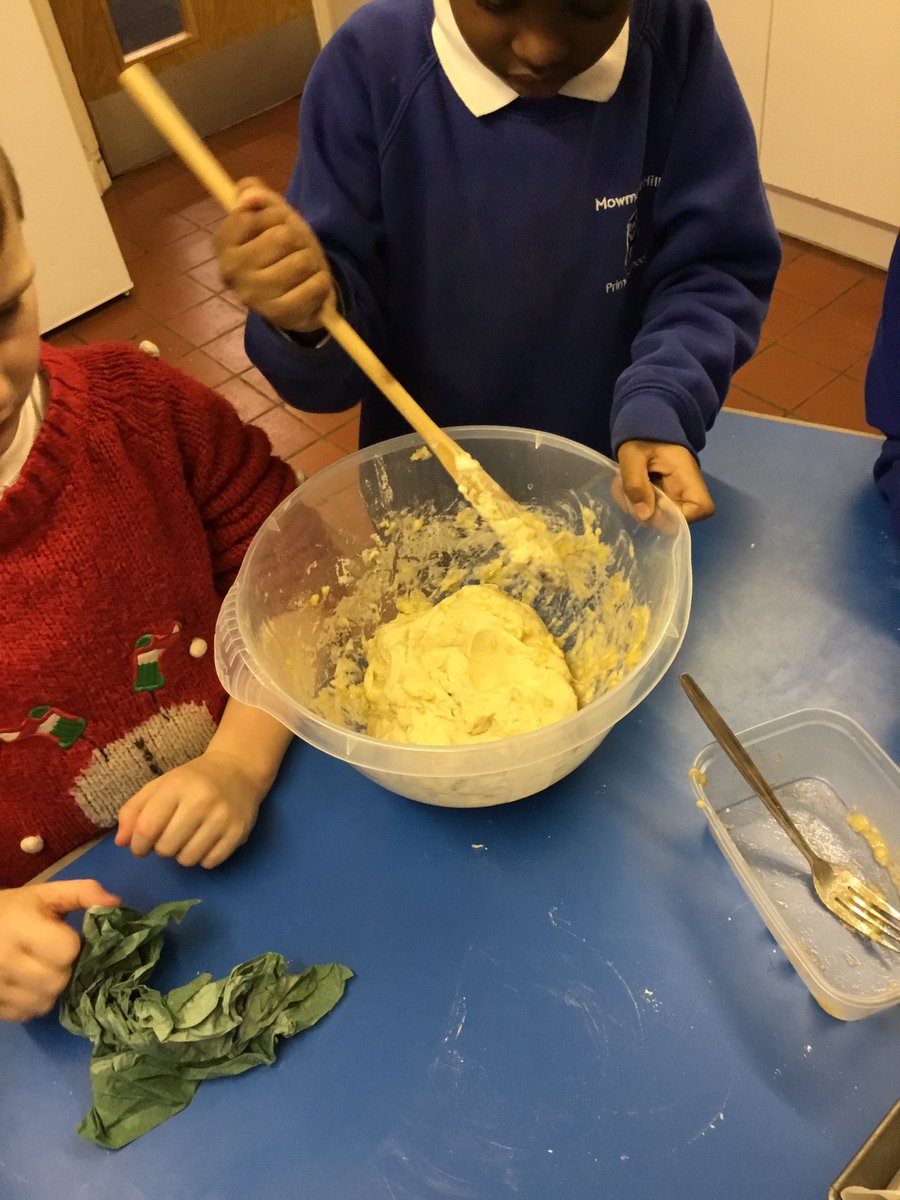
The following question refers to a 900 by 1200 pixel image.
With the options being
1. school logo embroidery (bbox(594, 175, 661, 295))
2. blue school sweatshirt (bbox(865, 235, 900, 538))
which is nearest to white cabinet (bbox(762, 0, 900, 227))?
blue school sweatshirt (bbox(865, 235, 900, 538))

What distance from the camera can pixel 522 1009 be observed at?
59 centimetres

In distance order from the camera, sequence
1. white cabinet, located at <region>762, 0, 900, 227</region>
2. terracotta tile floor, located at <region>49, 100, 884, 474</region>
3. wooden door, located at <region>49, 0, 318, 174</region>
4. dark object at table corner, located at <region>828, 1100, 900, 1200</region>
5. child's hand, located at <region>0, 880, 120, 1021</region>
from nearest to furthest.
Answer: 1. dark object at table corner, located at <region>828, 1100, 900, 1200</region>
2. child's hand, located at <region>0, 880, 120, 1021</region>
3. white cabinet, located at <region>762, 0, 900, 227</region>
4. terracotta tile floor, located at <region>49, 100, 884, 474</region>
5. wooden door, located at <region>49, 0, 318, 174</region>

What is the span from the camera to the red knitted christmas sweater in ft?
2.25

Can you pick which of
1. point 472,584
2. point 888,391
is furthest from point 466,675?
point 888,391

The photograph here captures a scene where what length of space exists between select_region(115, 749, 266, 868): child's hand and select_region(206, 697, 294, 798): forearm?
0.03 meters

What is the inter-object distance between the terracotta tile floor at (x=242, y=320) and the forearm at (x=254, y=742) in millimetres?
1161

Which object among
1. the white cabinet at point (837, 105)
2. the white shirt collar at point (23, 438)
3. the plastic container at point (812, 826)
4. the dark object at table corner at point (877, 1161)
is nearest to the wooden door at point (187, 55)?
the white cabinet at point (837, 105)

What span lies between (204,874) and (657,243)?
655mm

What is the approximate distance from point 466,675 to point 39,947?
35 centimetres

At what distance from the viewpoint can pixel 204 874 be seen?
26.4 inches

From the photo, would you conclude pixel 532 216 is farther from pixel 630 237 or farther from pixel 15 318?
pixel 15 318

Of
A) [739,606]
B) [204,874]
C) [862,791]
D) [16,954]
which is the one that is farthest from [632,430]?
[16,954]

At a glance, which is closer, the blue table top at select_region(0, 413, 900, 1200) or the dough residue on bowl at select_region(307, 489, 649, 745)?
the blue table top at select_region(0, 413, 900, 1200)

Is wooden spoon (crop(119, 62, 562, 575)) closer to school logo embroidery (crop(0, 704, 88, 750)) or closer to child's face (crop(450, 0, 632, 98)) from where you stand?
child's face (crop(450, 0, 632, 98))
